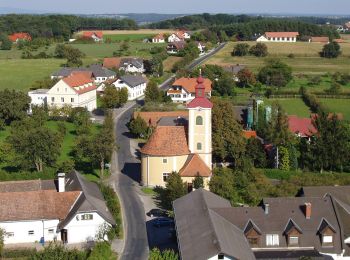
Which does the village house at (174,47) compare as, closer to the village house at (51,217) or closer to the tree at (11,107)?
the tree at (11,107)

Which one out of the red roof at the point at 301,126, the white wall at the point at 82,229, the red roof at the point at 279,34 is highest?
the red roof at the point at 279,34

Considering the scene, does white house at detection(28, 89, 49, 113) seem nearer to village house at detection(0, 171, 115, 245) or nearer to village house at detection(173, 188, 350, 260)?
village house at detection(0, 171, 115, 245)

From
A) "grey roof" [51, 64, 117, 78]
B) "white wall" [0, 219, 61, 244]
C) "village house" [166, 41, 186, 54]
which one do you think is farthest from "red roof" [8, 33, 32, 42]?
"white wall" [0, 219, 61, 244]

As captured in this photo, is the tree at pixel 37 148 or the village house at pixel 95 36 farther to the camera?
the village house at pixel 95 36

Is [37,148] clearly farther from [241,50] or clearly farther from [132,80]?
[241,50]

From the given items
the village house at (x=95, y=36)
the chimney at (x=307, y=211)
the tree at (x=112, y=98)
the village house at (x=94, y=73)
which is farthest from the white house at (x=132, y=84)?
the village house at (x=95, y=36)

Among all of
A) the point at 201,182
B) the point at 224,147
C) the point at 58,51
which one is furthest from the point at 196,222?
the point at 58,51

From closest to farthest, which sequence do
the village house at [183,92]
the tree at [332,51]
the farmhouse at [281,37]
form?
1. the village house at [183,92]
2. the tree at [332,51]
3. the farmhouse at [281,37]
